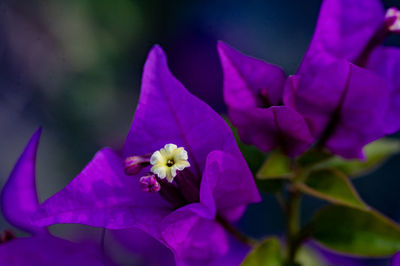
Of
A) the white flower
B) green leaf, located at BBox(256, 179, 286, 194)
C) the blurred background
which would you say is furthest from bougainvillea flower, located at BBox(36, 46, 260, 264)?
the blurred background

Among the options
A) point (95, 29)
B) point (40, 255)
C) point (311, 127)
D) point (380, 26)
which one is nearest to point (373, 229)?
point (311, 127)

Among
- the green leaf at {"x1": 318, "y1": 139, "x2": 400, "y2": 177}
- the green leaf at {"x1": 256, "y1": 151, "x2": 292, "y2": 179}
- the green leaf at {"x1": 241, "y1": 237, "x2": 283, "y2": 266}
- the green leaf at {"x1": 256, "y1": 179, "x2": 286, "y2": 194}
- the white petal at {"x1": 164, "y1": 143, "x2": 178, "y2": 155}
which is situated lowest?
the green leaf at {"x1": 241, "y1": 237, "x2": 283, "y2": 266}

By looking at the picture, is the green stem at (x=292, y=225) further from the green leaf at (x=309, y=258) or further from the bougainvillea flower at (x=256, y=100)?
the green leaf at (x=309, y=258)

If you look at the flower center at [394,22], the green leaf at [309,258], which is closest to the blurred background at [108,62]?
the green leaf at [309,258]

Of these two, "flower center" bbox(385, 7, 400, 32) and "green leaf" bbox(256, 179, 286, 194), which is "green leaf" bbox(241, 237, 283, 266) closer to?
"green leaf" bbox(256, 179, 286, 194)

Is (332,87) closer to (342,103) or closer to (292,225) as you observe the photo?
(342,103)

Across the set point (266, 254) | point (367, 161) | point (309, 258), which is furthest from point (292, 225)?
point (309, 258)

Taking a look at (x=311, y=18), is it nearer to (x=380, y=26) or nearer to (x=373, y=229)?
(x=380, y=26)
